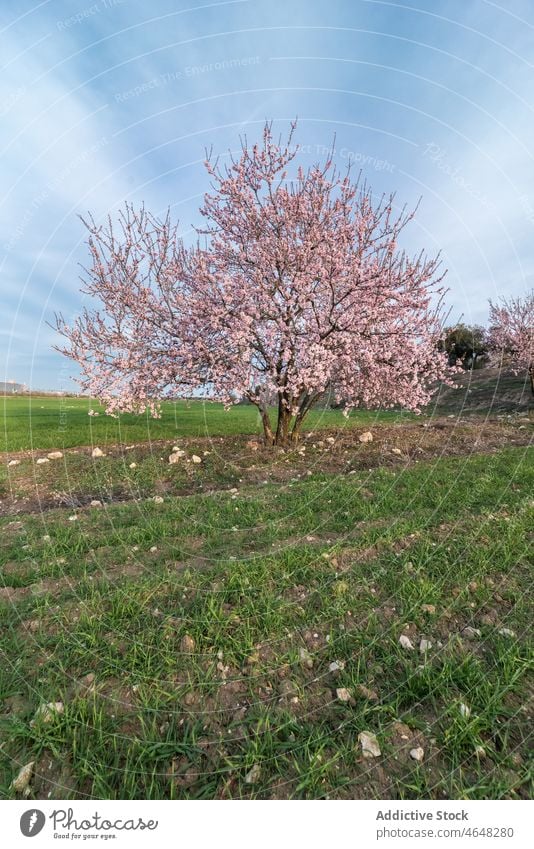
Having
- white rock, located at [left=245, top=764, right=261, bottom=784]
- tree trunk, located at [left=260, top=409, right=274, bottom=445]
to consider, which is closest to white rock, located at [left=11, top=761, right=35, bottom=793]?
white rock, located at [left=245, top=764, right=261, bottom=784]

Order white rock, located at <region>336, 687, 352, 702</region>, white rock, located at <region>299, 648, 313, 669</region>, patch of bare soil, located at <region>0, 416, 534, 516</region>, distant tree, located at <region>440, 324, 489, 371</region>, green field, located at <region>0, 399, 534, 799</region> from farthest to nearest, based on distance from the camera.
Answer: distant tree, located at <region>440, 324, 489, 371</region> < patch of bare soil, located at <region>0, 416, 534, 516</region> < white rock, located at <region>299, 648, 313, 669</region> < white rock, located at <region>336, 687, 352, 702</region> < green field, located at <region>0, 399, 534, 799</region>

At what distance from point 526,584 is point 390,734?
10.7ft

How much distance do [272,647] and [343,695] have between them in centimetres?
90

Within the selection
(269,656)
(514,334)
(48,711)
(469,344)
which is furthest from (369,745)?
(469,344)

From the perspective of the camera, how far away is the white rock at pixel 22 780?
8.66ft

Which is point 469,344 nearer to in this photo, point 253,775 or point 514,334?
point 514,334

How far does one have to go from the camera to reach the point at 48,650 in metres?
3.99

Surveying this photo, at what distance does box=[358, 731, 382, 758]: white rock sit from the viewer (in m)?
2.74

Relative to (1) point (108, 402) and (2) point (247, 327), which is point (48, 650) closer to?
(2) point (247, 327)

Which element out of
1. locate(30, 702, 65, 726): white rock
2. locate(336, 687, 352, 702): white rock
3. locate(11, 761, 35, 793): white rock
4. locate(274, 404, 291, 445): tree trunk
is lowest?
locate(11, 761, 35, 793): white rock
